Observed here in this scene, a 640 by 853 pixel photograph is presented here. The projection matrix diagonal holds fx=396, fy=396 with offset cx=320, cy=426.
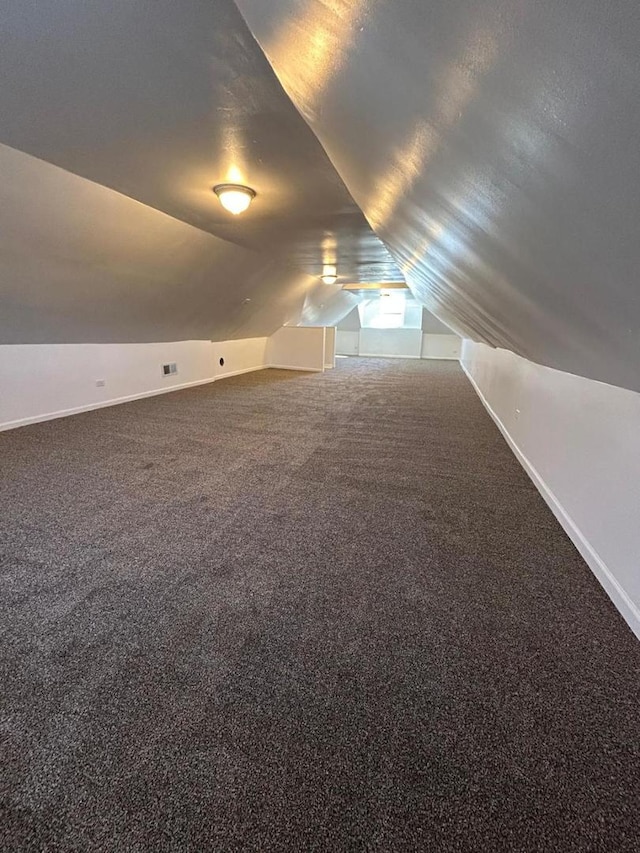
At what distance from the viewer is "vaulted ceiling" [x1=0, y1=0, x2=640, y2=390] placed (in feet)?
2.31

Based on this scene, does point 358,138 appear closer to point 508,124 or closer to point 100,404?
point 508,124

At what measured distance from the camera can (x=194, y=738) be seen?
1.14m

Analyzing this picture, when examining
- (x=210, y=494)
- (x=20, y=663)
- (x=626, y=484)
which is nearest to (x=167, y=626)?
(x=20, y=663)

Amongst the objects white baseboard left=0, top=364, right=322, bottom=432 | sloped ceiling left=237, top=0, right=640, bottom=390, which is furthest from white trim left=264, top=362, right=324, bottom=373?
sloped ceiling left=237, top=0, right=640, bottom=390

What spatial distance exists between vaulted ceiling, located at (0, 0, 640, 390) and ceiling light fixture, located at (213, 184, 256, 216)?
10cm

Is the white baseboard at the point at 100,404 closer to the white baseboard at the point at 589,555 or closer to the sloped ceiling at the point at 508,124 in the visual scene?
the sloped ceiling at the point at 508,124

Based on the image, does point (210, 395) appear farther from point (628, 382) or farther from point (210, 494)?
point (628, 382)

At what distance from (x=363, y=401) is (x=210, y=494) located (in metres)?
3.61

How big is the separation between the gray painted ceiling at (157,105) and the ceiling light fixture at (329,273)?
120 inches

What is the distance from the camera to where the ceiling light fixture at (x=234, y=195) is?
9.46 ft

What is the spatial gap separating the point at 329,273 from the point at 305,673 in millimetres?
6634

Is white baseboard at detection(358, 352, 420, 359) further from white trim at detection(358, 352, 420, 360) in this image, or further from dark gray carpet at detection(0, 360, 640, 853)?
dark gray carpet at detection(0, 360, 640, 853)

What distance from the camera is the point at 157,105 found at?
187 cm

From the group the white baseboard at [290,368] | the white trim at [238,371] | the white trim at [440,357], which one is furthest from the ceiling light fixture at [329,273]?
the white trim at [440,357]
